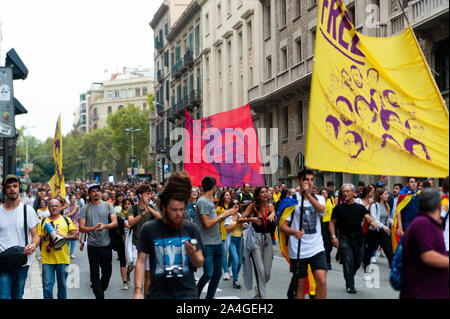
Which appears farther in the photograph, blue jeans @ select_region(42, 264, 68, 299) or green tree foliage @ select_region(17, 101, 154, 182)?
green tree foliage @ select_region(17, 101, 154, 182)

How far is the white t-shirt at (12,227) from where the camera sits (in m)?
7.76

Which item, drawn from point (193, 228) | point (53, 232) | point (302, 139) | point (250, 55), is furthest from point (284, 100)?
point (193, 228)

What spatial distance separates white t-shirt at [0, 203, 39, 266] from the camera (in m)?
7.76

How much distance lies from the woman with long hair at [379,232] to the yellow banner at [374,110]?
21.1ft

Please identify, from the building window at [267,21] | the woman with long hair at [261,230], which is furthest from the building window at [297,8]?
the woman with long hair at [261,230]

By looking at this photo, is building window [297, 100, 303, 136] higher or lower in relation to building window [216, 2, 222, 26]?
lower

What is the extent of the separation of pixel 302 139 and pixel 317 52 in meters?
27.2

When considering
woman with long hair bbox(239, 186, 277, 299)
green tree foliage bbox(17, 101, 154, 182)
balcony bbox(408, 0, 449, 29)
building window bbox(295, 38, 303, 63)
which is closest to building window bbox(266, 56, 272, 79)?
building window bbox(295, 38, 303, 63)

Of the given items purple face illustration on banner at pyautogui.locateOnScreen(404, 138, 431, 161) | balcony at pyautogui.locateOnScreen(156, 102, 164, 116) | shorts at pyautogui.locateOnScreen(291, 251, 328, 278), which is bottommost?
shorts at pyautogui.locateOnScreen(291, 251, 328, 278)

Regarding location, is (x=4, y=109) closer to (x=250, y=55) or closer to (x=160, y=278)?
(x=160, y=278)

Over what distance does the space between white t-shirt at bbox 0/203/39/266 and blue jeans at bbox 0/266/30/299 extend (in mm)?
285

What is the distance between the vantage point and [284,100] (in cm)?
3612

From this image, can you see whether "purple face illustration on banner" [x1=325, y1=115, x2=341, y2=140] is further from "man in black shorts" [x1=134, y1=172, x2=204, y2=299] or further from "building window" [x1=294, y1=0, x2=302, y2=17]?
"building window" [x1=294, y1=0, x2=302, y2=17]

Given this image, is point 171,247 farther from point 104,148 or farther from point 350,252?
point 104,148
